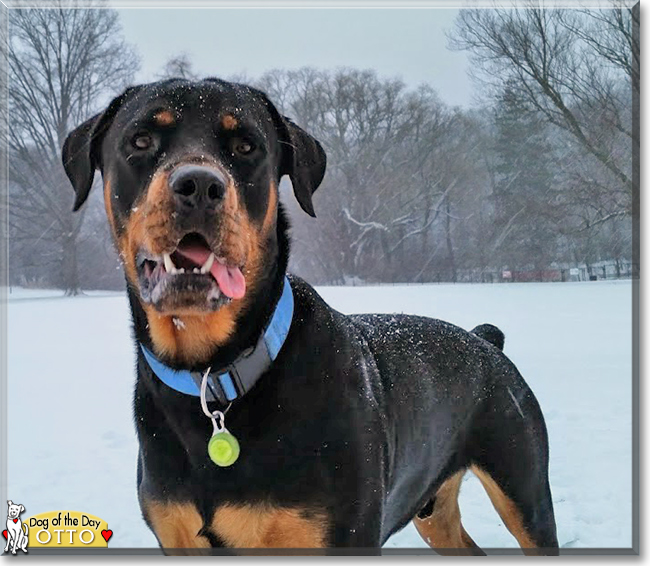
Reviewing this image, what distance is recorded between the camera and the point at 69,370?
4.80m

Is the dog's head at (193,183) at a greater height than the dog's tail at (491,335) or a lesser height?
greater

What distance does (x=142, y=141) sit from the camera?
158cm

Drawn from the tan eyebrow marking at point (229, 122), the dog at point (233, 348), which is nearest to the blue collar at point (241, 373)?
the dog at point (233, 348)

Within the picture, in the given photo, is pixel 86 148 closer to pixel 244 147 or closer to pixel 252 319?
pixel 244 147

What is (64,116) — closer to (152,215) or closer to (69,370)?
(69,370)

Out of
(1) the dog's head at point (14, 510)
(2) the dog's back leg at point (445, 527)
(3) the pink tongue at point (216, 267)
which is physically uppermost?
(3) the pink tongue at point (216, 267)

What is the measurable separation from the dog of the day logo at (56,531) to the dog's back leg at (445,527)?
113cm

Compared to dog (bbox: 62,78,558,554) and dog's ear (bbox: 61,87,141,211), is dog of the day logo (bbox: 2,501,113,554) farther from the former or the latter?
dog's ear (bbox: 61,87,141,211)

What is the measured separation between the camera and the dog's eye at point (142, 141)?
1575 millimetres

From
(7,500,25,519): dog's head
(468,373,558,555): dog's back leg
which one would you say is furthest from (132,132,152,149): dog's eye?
(7,500,25,519): dog's head

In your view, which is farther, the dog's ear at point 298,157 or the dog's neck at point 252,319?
the dog's ear at point 298,157

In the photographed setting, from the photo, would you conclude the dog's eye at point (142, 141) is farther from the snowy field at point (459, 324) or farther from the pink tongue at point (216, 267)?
the snowy field at point (459, 324)

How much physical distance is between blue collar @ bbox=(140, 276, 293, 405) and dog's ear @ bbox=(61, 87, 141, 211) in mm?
568

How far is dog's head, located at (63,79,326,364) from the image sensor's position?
1.38 meters
